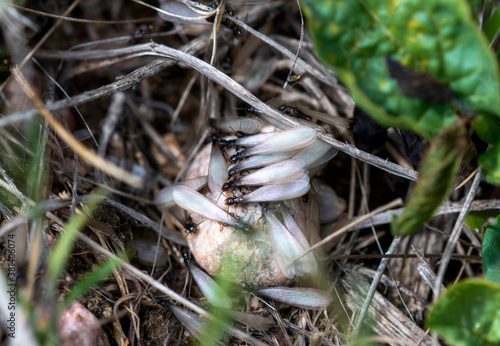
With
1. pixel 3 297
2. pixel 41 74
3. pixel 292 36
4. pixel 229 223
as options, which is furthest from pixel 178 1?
pixel 3 297

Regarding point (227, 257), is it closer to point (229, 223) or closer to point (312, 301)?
point (229, 223)

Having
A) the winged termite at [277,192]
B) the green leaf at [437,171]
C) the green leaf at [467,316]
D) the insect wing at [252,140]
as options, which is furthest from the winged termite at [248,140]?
the green leaf at [467,316]

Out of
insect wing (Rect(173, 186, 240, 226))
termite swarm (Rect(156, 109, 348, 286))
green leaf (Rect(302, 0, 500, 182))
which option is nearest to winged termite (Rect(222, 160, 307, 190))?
termite swarm (Rect(156, 109, 348, 286))

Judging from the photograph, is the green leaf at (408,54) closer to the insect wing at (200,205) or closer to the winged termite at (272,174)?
the winged termite at (272,174)

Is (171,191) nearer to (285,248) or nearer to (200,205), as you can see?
(200,205)

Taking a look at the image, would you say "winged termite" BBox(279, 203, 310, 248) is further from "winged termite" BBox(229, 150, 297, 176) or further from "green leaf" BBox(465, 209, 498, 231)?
"green leaf" BBox(465, 209, 498, 231)

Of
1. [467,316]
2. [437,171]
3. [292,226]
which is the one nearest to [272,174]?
[292,226]
